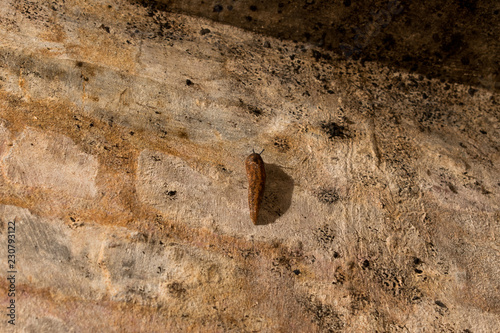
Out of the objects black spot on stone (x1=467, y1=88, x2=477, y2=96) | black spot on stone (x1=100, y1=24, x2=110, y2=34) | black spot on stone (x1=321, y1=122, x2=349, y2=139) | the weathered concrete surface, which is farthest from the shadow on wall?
black spot on stone (x1=467, y1=88, x2=477, y2=96)

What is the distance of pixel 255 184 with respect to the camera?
257 cm

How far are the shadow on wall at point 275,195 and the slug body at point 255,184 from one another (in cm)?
7

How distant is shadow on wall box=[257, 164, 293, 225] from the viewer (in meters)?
2.63

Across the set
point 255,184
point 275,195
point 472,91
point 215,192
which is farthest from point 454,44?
point 215,192

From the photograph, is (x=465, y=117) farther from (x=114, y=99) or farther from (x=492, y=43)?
(x=114, y=99)

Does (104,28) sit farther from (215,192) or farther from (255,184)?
(255,184)

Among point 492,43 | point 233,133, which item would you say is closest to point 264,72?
point 233,133

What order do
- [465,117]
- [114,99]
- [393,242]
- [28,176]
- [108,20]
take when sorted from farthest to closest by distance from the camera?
1. [465,117]
2. [108,20]
3. [114,99]
4. [393,242]
5. [28,176]

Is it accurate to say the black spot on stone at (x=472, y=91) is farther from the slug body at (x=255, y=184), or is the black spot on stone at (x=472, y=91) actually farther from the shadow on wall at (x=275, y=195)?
the slug body at (x=255, y=184)

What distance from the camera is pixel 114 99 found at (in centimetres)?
283

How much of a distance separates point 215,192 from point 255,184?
0.31 metres

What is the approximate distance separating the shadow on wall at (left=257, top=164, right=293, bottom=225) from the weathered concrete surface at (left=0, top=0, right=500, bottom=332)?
11 millimetres

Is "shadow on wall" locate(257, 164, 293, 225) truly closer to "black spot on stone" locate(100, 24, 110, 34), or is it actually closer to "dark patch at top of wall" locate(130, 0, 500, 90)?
"dark patch at top of wall" locate(130, 0, 500, 90)

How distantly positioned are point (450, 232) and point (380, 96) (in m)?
1.39
